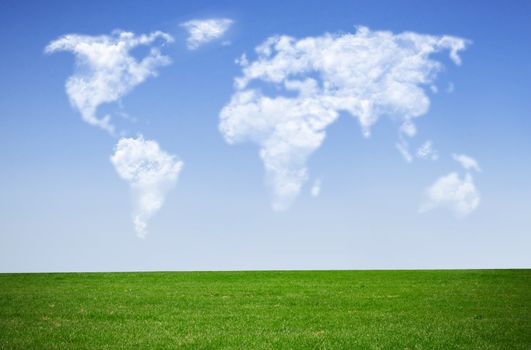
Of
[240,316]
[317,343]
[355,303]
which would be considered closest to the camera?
[317,343]

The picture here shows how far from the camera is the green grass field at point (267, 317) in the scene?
19688 millimetres

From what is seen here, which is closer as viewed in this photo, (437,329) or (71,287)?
(437,329)

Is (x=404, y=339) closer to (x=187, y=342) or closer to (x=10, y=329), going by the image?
(x=187, y=342)

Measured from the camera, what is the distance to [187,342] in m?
19.4

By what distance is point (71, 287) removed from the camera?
41.9 meters

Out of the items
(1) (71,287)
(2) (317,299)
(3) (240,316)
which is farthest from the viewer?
(1) (71,287)

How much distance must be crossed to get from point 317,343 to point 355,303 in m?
12.2

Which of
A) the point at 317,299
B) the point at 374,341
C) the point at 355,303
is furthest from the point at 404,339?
the point at 317,299

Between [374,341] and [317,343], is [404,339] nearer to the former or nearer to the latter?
[374,341]

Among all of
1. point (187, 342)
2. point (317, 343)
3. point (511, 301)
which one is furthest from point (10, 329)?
point (511, 301)

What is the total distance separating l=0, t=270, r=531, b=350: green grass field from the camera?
64.6ft

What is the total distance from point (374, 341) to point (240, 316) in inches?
318

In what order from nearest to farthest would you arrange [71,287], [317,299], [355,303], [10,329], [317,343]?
[317,343]
[10,329]
[355,303]
[317,299]
[71,287]

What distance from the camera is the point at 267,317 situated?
25.4 meters
